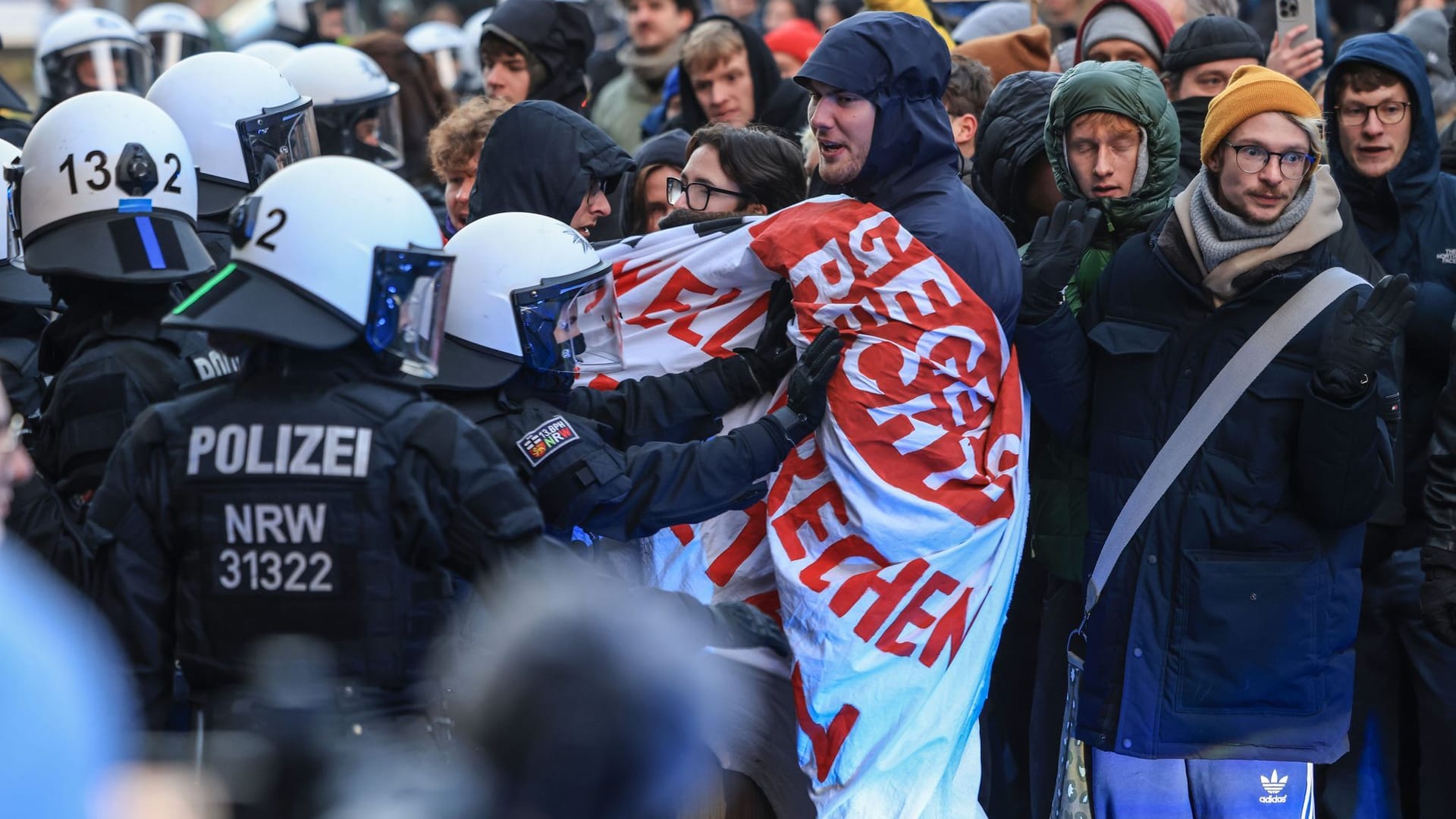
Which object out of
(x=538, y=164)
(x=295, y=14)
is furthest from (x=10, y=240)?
(x=295, y=14)

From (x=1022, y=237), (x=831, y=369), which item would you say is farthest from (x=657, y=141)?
(x=831, y=369)

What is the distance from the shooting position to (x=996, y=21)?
307 inches

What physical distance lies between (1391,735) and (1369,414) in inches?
61.6

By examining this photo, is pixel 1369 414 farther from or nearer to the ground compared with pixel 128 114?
nearer to the ground

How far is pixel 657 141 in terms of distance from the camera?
5727 millimetres

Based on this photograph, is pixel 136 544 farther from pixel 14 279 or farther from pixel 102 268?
pixel 14 279

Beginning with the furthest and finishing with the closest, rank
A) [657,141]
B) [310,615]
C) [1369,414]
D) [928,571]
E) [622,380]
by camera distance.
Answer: [657,141]
[622,380]
[928,571]
[1369,414]
[310,615]

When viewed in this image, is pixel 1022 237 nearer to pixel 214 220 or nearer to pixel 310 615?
pixel 214 220

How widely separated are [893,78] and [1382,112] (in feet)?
5.84

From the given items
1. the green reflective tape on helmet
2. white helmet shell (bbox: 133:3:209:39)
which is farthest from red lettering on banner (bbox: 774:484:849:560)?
white helmet shell (bbox: 133:3:209:39)

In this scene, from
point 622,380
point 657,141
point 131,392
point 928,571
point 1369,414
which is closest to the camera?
point 131,392

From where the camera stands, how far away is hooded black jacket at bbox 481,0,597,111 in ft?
21.6

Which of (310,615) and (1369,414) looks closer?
(310,615)

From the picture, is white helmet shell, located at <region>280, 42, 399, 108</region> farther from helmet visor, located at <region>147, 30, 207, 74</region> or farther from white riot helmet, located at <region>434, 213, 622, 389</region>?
helmet visor, located at <region>147, 30, 207, 74</region>
